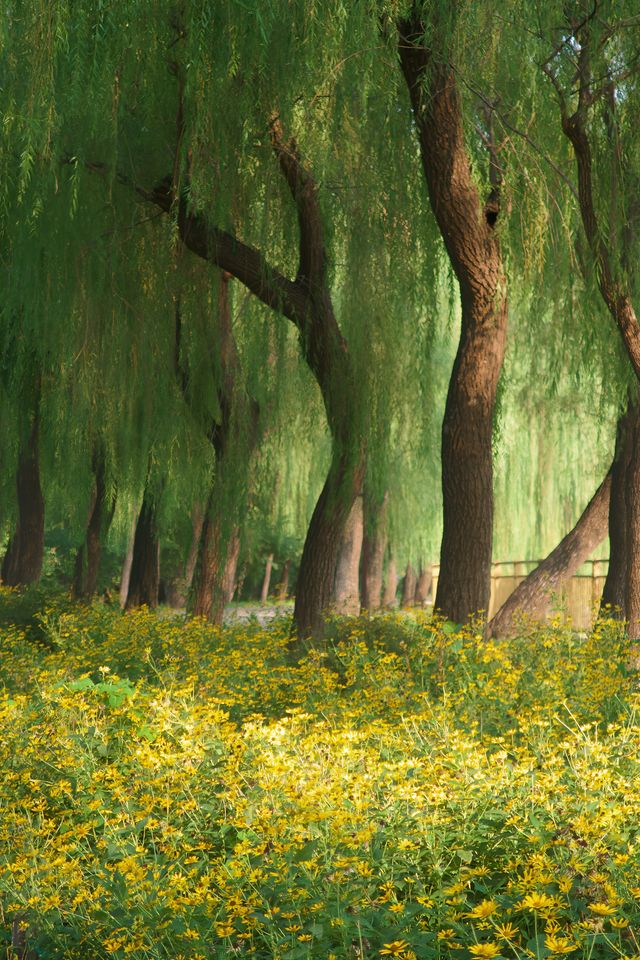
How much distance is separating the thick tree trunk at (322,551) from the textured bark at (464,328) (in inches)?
38.7

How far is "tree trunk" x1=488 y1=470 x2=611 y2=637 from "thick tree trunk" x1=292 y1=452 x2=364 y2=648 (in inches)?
69.2

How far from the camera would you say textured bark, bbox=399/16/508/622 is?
7109mm

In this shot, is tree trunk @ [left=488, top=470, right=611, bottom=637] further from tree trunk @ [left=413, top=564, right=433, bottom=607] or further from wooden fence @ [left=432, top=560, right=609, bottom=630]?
tree trunk @ [left=413, top=564, right=433, bottom=607]

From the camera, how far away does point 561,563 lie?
10133mm

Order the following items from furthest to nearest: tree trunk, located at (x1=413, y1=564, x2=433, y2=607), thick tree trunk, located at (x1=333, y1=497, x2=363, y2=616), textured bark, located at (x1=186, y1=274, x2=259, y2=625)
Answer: tree trunk, located at (x1=413, y1=564, x2=433, y2=607) → thick tree trunk, located at (x1=333, y1=497, x2=363, y2=616) → textured bark, located at (x1=186, y1=274, x2=259, y2=625)

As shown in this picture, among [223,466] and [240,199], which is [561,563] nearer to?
[223,466]

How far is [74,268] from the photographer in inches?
325

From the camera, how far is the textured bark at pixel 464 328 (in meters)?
7.11

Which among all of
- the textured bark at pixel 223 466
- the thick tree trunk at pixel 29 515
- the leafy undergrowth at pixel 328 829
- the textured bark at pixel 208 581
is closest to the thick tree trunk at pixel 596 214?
the leafy undergrowth at pixel 328 829

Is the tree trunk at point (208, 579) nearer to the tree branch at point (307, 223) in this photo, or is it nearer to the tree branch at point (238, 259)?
the tree branch at point (238, 259)

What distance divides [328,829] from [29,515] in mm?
11596

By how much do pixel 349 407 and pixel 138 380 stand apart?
6.21 feet

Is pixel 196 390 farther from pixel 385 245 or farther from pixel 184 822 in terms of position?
pixel 184 822

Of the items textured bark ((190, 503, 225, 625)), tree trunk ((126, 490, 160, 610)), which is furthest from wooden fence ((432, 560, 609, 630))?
textured bark ((190, 503, 225, 625))
